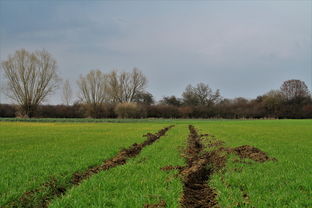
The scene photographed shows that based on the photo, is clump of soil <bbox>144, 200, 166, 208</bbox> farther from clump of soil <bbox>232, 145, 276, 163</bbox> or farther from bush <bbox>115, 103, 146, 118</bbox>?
bush <bbox>115, 103, 146, 118</bbox>

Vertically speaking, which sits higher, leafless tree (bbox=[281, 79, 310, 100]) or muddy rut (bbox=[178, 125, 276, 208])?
leafless tree (bbox=[281, 79, 310, 100])

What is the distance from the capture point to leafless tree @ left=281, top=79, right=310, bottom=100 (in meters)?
107

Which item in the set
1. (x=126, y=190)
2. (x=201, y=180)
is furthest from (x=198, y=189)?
(x=126, y=190)

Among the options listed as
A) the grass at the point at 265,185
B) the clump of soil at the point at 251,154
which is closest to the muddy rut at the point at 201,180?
the clump of soil at the point at 251,154

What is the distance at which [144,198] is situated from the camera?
581 cm

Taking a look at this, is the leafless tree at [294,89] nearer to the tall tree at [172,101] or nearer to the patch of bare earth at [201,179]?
the tall tree at [172,101]

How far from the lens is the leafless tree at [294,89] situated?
106812mm

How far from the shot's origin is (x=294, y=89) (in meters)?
108

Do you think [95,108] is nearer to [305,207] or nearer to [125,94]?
[125,94]

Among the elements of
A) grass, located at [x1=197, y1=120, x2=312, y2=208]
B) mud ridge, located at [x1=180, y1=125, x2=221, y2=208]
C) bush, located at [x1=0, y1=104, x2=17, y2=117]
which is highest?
bush, located at [x1=0, y1=104, x2=17, y2=117]

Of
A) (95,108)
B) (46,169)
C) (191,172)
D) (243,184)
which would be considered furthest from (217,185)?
(95,108)

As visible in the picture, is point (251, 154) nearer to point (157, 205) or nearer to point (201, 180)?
point (201, 180)

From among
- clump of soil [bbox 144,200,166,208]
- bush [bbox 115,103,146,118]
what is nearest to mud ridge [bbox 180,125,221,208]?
clump of soil [bbox 144,200,166,208]

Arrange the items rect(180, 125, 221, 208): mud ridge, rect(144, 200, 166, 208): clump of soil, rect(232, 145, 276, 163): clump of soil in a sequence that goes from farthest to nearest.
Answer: rect(232, 145, 276, 163): clump of soil
rect(180, 125, 221, 208): mud ridge
rect(144, 200, 166, 208): clump of soil
